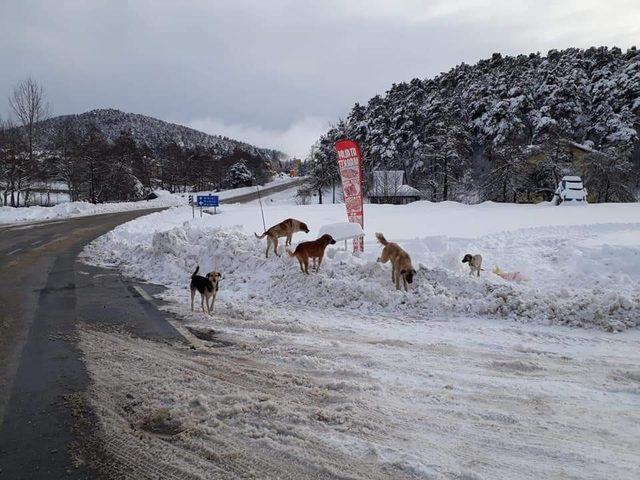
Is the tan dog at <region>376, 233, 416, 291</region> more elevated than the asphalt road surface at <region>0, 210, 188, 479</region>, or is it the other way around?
the tan dog at <region>376, 233, 416, 291</region>

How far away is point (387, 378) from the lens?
16.9ft

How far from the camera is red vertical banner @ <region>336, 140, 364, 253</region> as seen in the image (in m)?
13.0

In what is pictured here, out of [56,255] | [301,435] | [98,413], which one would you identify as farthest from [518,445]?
[56,255]

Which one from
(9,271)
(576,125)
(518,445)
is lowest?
(518,445)

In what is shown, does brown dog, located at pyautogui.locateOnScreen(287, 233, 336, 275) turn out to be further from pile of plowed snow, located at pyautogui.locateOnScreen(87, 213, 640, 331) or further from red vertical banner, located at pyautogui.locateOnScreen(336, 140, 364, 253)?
red vertical banner, located at pyautogui.locateOnScreen(336, 140, 364, 253)

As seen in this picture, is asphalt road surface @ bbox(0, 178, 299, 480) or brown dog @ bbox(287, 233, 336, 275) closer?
asphalt road surface @ bbox(0, 178, 299, 480)

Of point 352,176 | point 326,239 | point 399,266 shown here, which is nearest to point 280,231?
point 326,239

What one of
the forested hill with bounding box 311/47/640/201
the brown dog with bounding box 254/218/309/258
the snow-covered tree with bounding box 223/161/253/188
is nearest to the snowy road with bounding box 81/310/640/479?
the brown dog with bounding box 254/218/309/258

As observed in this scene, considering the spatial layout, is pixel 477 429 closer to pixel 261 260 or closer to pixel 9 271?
pixel 261 260

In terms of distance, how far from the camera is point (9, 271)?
13.0 metres

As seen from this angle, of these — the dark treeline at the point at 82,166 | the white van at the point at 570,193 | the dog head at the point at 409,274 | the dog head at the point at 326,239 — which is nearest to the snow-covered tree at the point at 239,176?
the dark treeline at the point at 82,166

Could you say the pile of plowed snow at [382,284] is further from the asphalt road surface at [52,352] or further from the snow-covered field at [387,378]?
the asphalt road surface at [52,352]

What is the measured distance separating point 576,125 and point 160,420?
5758 centimetres

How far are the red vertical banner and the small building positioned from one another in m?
41.0
